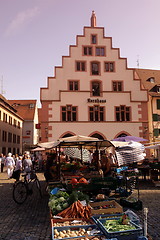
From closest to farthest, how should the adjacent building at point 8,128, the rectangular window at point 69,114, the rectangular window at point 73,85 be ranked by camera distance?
1. the rectangular window at point 69,114
2. the rectangular window at point 73,85
3. the adjacent building at point 8,128

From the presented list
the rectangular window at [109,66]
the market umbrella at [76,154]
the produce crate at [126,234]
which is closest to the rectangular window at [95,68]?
the rectangular window at [109,66]

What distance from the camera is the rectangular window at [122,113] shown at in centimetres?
2770

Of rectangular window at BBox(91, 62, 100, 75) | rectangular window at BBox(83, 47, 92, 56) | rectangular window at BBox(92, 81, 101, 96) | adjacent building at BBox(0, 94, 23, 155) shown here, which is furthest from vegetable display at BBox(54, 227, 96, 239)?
adjacent building at BBox(0, 94, 23, 155)

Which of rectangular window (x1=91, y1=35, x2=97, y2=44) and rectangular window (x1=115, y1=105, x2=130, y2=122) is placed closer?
rectangular window (x1=115, y1=105, x2=130, y2=122)

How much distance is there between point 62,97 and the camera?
1069 inches

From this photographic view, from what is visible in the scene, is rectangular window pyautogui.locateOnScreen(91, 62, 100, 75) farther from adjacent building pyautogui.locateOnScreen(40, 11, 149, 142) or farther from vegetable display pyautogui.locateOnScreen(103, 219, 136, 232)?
vegetable display pyautogui.locateOnScreen(103, 219, 136, 232)

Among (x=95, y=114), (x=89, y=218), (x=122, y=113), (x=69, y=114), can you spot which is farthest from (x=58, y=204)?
(x=122, y=113)

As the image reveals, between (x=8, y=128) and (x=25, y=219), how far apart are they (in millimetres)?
35791

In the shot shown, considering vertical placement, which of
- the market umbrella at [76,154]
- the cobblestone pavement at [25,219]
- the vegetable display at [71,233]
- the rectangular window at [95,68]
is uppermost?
the rectangular window at [95,68]

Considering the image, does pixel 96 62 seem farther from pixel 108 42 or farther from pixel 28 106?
pixel 28 106

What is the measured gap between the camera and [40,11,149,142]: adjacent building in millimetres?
26750

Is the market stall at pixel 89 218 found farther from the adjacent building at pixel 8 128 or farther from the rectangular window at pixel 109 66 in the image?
the adjacent building at pixel 8 128

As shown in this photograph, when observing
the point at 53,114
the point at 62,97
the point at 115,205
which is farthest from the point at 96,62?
the point at 115,205

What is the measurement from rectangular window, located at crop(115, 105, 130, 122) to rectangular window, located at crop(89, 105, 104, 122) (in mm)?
1874
